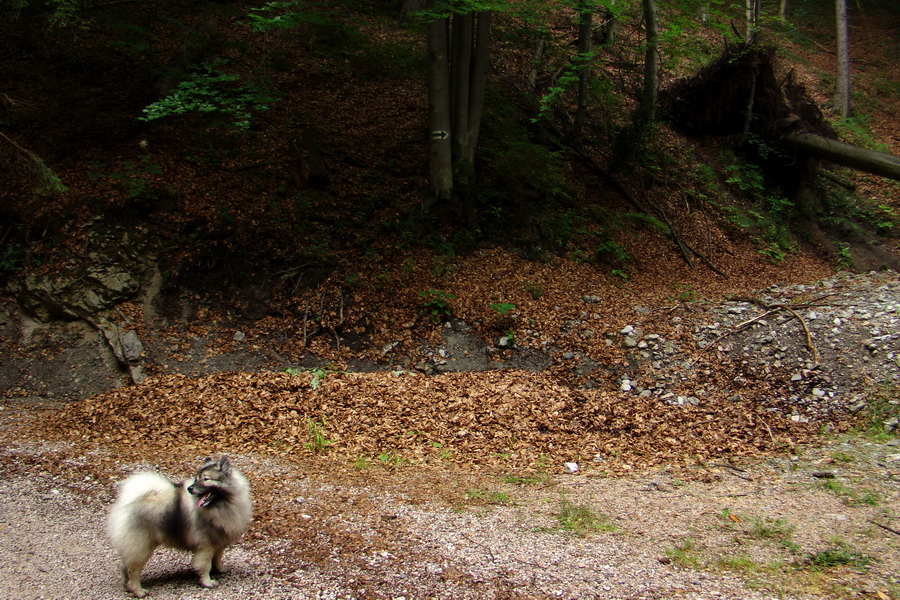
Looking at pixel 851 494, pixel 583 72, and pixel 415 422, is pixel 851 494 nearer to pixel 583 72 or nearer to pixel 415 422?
pixel 415 422

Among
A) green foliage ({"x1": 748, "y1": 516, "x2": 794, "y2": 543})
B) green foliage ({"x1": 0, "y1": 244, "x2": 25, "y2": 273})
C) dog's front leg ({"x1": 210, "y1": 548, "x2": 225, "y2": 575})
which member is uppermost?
green foliage ({"x1": 0, "y1": 244, "x2": 25, "y2": 273})

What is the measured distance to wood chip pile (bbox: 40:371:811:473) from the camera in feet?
21.8

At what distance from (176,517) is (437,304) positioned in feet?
21.1

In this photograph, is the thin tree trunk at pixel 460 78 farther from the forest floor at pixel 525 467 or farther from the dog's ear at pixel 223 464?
the dog's ear at pixel 223 464

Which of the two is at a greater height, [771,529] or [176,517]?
[176,517]

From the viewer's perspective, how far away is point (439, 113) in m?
10.3

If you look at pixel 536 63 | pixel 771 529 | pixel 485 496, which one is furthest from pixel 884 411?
pixel 536 63

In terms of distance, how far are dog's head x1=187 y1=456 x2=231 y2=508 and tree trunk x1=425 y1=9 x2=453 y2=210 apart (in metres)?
8.10

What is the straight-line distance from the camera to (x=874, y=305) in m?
8.29

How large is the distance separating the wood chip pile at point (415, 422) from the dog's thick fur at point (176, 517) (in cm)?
303

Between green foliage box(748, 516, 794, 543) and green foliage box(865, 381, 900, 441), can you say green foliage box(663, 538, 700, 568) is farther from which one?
green foliage box(865, 381, 900, 441)

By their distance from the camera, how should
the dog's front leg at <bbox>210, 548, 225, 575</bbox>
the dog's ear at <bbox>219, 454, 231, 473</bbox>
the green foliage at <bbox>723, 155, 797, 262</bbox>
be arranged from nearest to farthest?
1. the dog's ear at <bbox>219, 454, 231, 473</bbox>
2. the dog's front leg at <bbox>210, 548, 225, 575</bbox>
3. the green foliage at <bbox>723, 155, 797, 262</bbox>

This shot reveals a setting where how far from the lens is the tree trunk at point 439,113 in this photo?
9.82m

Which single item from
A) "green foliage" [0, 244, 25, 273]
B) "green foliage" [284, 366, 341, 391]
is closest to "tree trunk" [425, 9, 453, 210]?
"green foliage" [284, 366, 341, 391]
